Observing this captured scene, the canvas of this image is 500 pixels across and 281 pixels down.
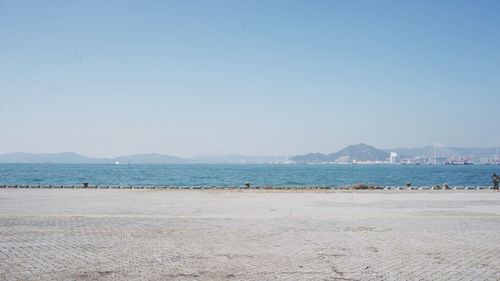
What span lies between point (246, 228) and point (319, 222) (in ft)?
10.1

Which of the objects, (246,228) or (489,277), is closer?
(489,277)

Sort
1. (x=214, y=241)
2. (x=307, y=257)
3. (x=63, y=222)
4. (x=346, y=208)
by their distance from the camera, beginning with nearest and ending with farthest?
(x=307, y=257) < (x=214, y=241) < (x=63, y=222) < (x=346, y=208)

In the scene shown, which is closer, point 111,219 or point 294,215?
point 111,219

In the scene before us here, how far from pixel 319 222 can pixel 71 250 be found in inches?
344

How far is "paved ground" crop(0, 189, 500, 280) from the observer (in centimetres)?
844

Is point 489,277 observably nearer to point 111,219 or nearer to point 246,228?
point 246,228

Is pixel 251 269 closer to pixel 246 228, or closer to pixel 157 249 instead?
pixel 157 249

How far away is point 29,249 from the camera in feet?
34.0

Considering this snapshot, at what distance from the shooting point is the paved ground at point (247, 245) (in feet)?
27.7

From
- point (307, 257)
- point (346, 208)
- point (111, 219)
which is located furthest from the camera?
point (346, 208)

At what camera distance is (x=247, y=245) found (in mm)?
11156

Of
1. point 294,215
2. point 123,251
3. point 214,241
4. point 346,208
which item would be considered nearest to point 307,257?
point 214,241

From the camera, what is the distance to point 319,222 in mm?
15500

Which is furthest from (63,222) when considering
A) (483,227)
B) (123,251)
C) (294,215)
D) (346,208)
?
(483,227)
